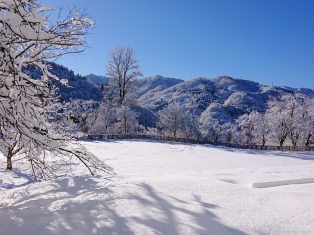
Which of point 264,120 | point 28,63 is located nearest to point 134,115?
point 264,120

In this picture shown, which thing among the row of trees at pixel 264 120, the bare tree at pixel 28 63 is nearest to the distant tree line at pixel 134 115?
the row of trees at pixel 264 120

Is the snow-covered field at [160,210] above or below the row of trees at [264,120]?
below

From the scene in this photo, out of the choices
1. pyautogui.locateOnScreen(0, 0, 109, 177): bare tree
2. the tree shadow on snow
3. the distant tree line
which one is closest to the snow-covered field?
the tree shadow on snow

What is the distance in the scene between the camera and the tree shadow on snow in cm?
474

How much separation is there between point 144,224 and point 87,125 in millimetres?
47105

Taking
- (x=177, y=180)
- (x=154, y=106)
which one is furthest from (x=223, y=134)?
(x=154, y=106)

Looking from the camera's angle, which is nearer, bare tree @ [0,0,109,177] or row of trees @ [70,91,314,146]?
bare tree @ [0,0,109,177]

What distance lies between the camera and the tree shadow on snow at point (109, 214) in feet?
15.6

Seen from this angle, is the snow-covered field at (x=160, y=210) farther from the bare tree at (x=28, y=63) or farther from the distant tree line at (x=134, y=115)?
the distant tree line at (x=134, y=115)

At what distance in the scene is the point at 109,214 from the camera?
521 cm

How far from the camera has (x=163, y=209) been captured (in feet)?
17.4

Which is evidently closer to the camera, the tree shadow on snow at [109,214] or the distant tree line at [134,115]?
the tree shadow on snow at [109,214]

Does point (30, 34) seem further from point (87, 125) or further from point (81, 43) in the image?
point (87, 125)

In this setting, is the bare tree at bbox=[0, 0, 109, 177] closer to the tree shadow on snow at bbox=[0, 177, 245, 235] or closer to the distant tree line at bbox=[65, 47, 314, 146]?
the tree shadow on snow at bbox=[0, 177, 245, 235]
